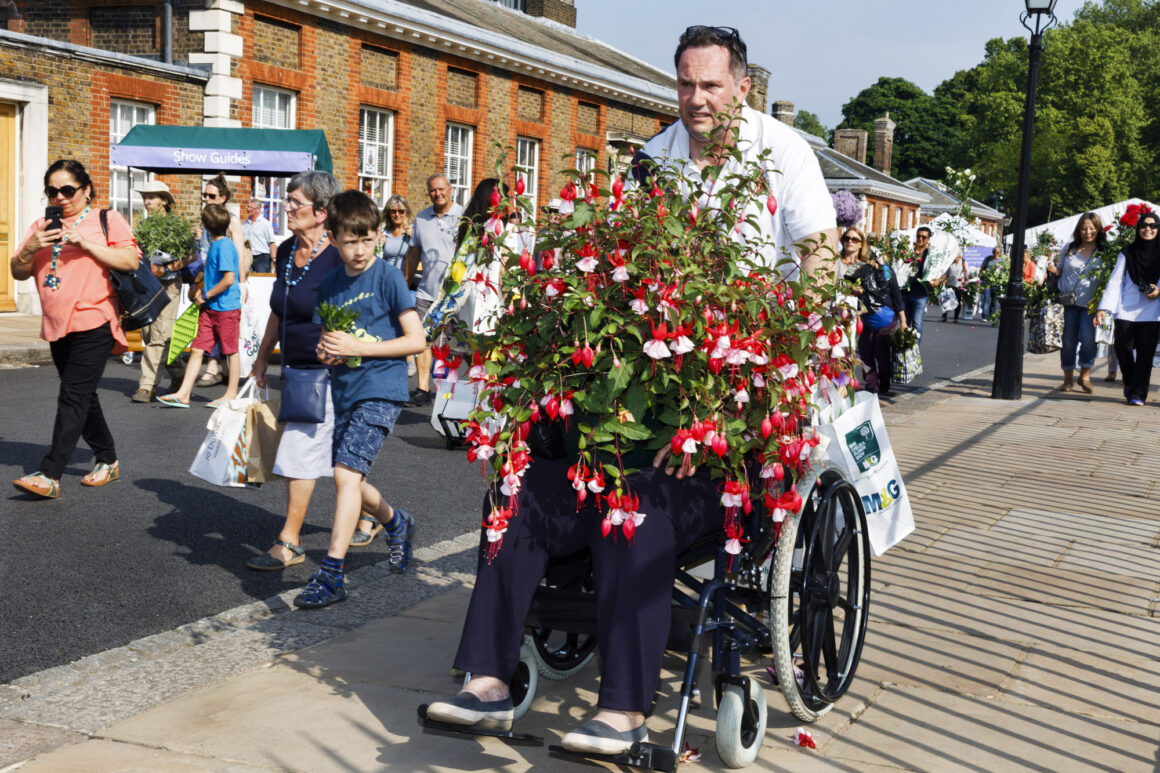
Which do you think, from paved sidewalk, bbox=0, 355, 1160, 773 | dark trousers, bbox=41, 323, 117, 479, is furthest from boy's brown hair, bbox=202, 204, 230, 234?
paved sidewalk, bbox=0, 355, 1160, 773

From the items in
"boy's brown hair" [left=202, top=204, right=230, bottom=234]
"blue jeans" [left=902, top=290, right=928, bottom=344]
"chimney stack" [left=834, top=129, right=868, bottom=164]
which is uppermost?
"chimney stack" [left=834, top=129, right=868, bottom=164]

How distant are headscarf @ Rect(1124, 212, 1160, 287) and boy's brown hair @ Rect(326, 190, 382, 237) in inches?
373

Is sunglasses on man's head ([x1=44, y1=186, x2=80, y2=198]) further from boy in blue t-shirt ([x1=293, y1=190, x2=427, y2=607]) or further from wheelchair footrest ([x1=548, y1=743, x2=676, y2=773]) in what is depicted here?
wheelchair footrest ([x1=548, y1=743, x2=676, y2=773])

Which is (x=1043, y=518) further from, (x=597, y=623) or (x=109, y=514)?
(x=109, y=514)

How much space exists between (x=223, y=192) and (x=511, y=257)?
8274 mm

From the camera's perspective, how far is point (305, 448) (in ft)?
17.7

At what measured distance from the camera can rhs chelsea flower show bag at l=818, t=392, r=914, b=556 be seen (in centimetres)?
387

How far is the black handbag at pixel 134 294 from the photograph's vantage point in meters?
6.88

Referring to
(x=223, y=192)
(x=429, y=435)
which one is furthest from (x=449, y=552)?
(x=223, y=192)

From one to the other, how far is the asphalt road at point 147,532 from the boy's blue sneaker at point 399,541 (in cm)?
28

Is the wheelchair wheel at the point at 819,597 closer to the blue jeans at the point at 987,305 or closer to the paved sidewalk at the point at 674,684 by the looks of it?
the paved sidewalk at the point at 674,684

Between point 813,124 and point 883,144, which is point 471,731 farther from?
point 813,124

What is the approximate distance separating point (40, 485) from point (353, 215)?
2.75 m

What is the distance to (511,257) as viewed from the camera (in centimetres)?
351
